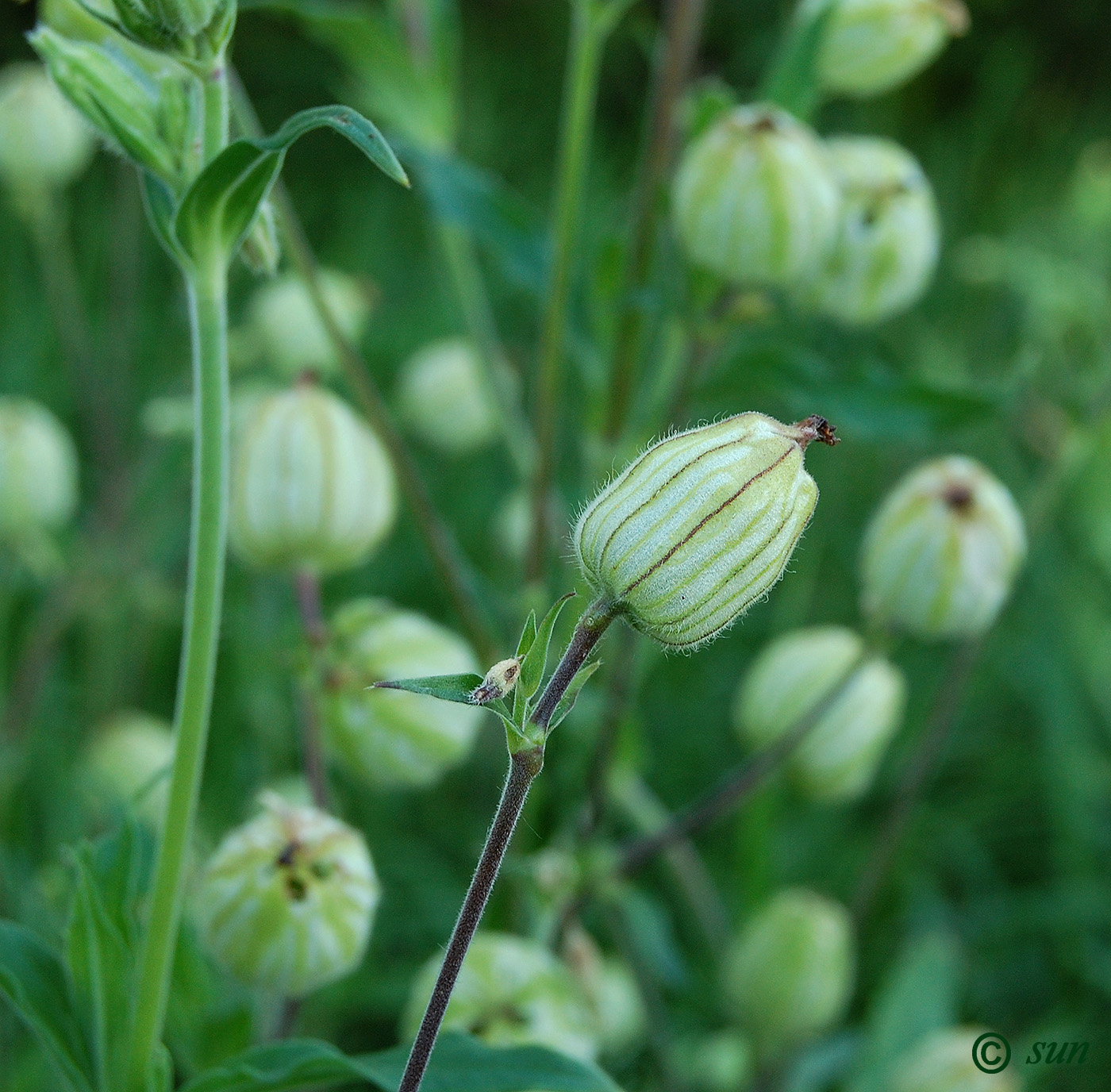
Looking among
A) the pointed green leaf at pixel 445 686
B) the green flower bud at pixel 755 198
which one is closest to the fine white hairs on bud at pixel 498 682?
the pointed green leaf at pixel 445 686

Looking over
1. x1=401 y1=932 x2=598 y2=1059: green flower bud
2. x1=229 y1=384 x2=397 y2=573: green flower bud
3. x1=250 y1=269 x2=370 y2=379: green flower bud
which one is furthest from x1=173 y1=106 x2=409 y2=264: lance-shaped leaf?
x1=250 y1=269 x2=370 y2=379: green flower bud

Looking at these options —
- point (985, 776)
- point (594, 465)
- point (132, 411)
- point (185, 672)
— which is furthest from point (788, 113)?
point (132, 411)

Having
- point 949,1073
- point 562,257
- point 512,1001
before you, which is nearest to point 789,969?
point 949,1073

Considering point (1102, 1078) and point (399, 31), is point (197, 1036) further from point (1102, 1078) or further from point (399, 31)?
point (1102, 1078)

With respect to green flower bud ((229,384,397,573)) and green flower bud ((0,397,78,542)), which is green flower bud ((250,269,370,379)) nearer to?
green flower bud ((0,397,78,542))

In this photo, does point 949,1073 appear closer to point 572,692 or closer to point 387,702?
point 387,702

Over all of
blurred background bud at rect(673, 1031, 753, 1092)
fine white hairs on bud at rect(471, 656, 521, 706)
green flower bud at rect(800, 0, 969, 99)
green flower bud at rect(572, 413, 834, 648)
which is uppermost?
green flower bud at rect(800, 0, 969, 99)
